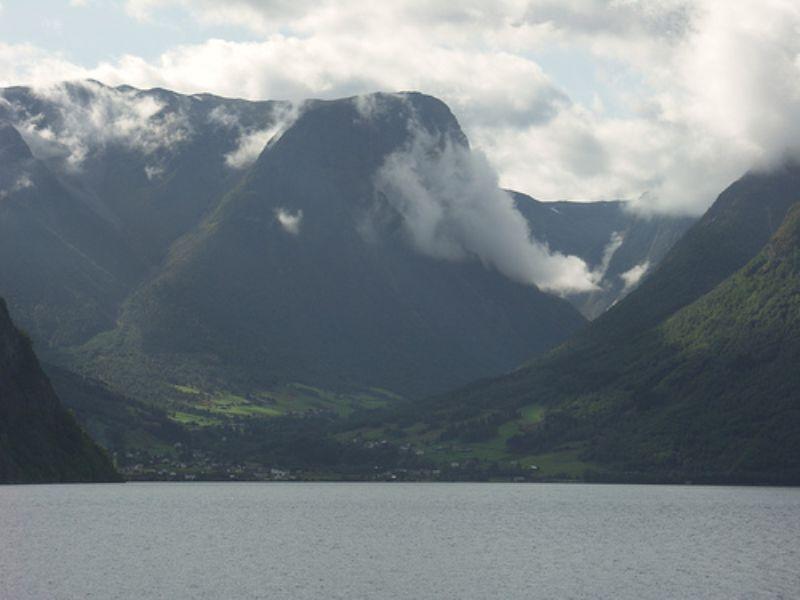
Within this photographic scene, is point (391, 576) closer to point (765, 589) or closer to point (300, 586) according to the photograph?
point (300, 586)

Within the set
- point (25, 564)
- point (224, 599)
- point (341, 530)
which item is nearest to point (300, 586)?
point (224, 599)

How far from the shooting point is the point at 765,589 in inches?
5017

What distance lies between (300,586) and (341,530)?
235ft

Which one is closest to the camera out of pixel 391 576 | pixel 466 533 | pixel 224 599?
pixel 224 599

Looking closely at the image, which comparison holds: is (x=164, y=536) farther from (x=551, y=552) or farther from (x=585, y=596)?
(x=585, y=596)

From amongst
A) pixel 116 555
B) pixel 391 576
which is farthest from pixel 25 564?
pixel 391 576

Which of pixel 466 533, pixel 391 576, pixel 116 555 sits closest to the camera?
pixel 391 576

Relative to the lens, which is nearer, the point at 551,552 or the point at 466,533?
the point at 551,552

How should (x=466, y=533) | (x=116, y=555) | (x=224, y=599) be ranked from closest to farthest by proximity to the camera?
(x=224, y=599)
(x=116, y=555)
(x=466, y=533)

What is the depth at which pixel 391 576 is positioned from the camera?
13588cm

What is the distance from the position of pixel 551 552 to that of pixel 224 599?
60604 millimetres

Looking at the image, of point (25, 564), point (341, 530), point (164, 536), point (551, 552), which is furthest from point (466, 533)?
point (25, 564)

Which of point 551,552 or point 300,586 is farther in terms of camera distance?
point 551,552

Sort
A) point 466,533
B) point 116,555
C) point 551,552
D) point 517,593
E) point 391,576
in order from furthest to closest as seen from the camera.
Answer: point 466,533, point 551,552, point 116,555, point 391,576, point 517,593
